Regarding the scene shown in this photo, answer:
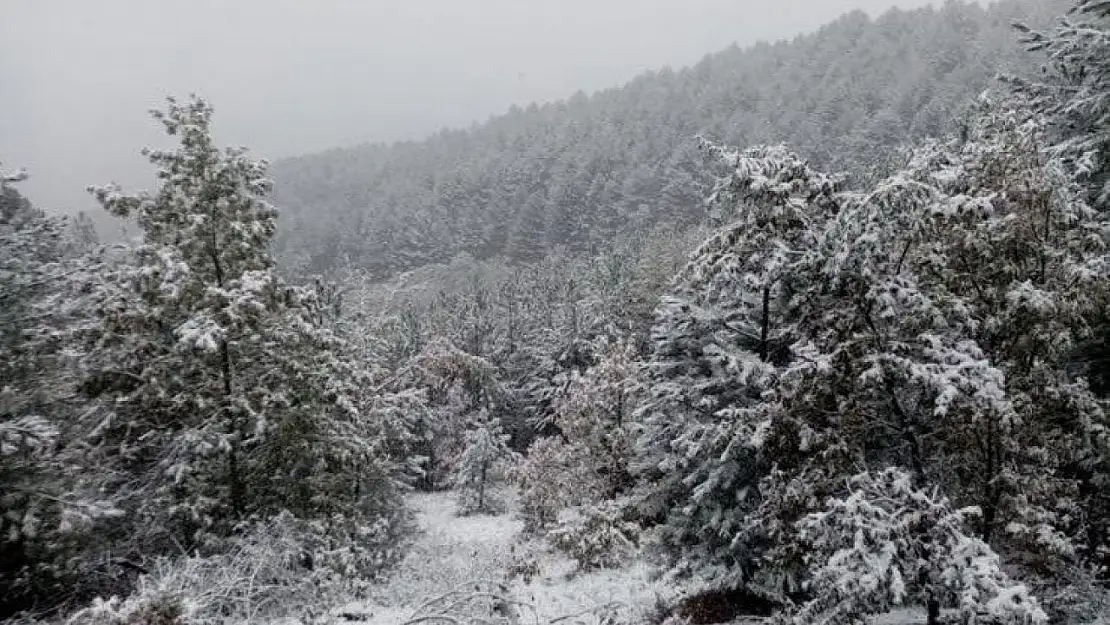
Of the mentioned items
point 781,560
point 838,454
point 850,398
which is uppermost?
point 850,398

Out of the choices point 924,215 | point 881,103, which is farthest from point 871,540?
point 881,103

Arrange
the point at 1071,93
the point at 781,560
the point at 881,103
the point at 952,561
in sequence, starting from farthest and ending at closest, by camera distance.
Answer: the point at 881,103 → the point at 1071,93 → the point at 781,560 → the point at 952,561

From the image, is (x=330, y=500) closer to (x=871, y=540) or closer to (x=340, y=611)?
(x=340, y=611)

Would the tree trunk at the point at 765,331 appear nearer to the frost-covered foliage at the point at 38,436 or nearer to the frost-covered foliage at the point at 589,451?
the frost-covered foliage at the point at 38,436

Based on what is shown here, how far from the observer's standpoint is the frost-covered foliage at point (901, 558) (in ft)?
22.0

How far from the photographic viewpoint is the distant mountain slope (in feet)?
Answer: 407

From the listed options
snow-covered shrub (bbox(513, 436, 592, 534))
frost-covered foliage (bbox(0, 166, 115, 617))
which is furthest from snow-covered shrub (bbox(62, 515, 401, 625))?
snow-covered shrub (bbox(513, 436, 592, 534))

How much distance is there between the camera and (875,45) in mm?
161750

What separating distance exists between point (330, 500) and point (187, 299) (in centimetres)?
447

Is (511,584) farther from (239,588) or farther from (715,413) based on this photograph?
(239,588)

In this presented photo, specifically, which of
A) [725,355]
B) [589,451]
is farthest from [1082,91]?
[589,451]

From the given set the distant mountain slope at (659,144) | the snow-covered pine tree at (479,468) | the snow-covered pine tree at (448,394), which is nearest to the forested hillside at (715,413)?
the snow-covered pine tree at (479,468)

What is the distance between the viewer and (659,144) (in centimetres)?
15562

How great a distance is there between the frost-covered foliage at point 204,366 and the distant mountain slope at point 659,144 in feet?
340
